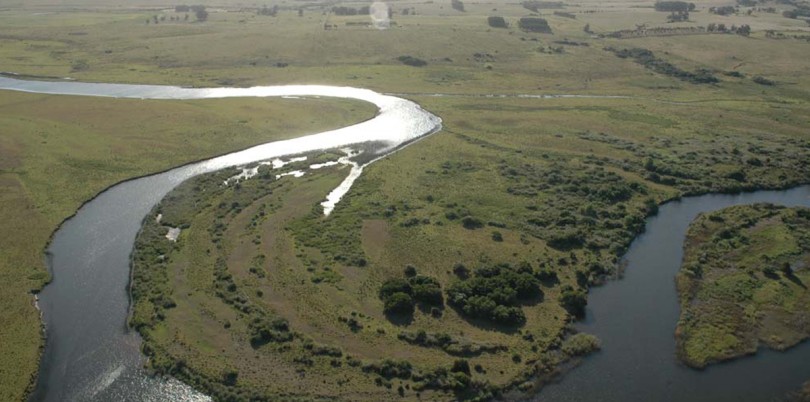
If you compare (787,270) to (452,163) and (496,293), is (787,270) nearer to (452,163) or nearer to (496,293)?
(496,293)

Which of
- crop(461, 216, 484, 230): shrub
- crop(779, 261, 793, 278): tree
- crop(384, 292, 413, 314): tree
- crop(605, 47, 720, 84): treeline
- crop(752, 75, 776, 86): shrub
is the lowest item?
crop(384, 292, 413, 314): tree

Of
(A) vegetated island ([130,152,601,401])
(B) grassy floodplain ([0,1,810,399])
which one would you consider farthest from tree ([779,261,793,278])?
(A) vegetated island ([130,152,601,401])

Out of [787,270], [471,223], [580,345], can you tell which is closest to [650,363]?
[580,345]

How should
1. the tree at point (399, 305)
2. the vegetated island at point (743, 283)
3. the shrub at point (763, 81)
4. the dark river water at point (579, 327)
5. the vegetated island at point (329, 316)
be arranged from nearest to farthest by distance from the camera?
A: the dark river water at point (579, 327), the vegetated island at point (329, 316), the vegetated island at point (743, 283), the tree at point (399, 305), the shrub at point (763, 81)

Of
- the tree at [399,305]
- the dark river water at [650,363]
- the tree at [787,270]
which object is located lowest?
the dark river water at [650,363]

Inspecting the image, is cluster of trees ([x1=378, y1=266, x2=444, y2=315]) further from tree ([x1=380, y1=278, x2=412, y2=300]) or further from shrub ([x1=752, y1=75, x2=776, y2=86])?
shrub ([x1=752, y1=75, x2=776, y2=86])

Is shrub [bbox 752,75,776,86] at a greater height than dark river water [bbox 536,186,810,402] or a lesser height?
greater

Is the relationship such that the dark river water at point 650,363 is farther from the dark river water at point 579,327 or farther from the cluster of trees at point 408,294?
the cluster of trees at point 408,294

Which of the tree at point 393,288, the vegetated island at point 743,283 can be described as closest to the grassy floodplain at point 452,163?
the tree at point 393,288
